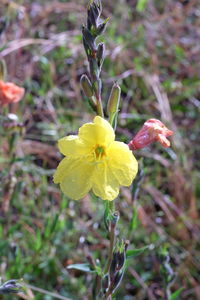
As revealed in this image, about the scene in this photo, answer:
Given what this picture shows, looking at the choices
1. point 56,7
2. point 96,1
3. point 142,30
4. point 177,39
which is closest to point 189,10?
point 177,39

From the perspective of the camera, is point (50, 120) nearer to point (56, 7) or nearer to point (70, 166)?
point (56, 7)

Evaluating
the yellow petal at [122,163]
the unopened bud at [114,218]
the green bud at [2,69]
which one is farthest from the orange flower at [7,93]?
the unopened bud at [114,218]

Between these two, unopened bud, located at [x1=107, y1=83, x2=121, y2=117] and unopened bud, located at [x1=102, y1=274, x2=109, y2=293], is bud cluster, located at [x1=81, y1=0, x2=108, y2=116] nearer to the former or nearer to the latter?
unopened bud, located at [x1=107, y1=83, x2=121, y2=117]

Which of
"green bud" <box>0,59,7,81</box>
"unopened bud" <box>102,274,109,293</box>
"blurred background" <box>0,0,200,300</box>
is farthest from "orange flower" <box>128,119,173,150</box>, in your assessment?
"green bud" <box>0,59,7,81</box>

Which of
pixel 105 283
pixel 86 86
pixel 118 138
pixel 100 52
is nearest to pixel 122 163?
pixel 86 86

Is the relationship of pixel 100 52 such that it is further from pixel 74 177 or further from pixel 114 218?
pixel 114 218
